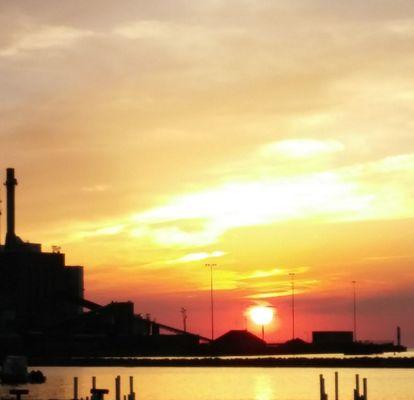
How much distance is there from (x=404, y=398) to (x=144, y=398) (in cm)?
3269

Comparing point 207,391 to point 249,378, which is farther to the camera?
point 249,378

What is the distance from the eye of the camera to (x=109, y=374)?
195375mm

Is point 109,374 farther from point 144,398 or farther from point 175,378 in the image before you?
point 144,398

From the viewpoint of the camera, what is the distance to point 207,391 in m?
146

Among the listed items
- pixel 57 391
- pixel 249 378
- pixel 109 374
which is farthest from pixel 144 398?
pixel 109 374

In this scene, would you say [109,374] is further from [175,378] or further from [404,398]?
[404,398]

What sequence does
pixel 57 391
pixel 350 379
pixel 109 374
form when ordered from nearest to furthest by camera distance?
pixel 57 391 < pixel 350 379 < pixel 109 374

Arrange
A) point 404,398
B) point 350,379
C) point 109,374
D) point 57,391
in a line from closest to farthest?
point 404,398 → point 57,391 → point 350,379 → point 109,374

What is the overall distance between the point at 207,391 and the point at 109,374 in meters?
53.0

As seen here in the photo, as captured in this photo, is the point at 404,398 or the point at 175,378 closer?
the point at 404,398

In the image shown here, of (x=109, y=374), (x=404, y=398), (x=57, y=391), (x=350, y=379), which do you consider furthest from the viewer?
(x=109, y=374)

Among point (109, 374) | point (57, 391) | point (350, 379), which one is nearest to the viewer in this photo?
point (57, 391)

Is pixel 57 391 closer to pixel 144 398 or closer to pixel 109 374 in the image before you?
pixel 144 398

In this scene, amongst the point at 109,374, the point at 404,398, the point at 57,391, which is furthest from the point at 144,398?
the point at 109,374
